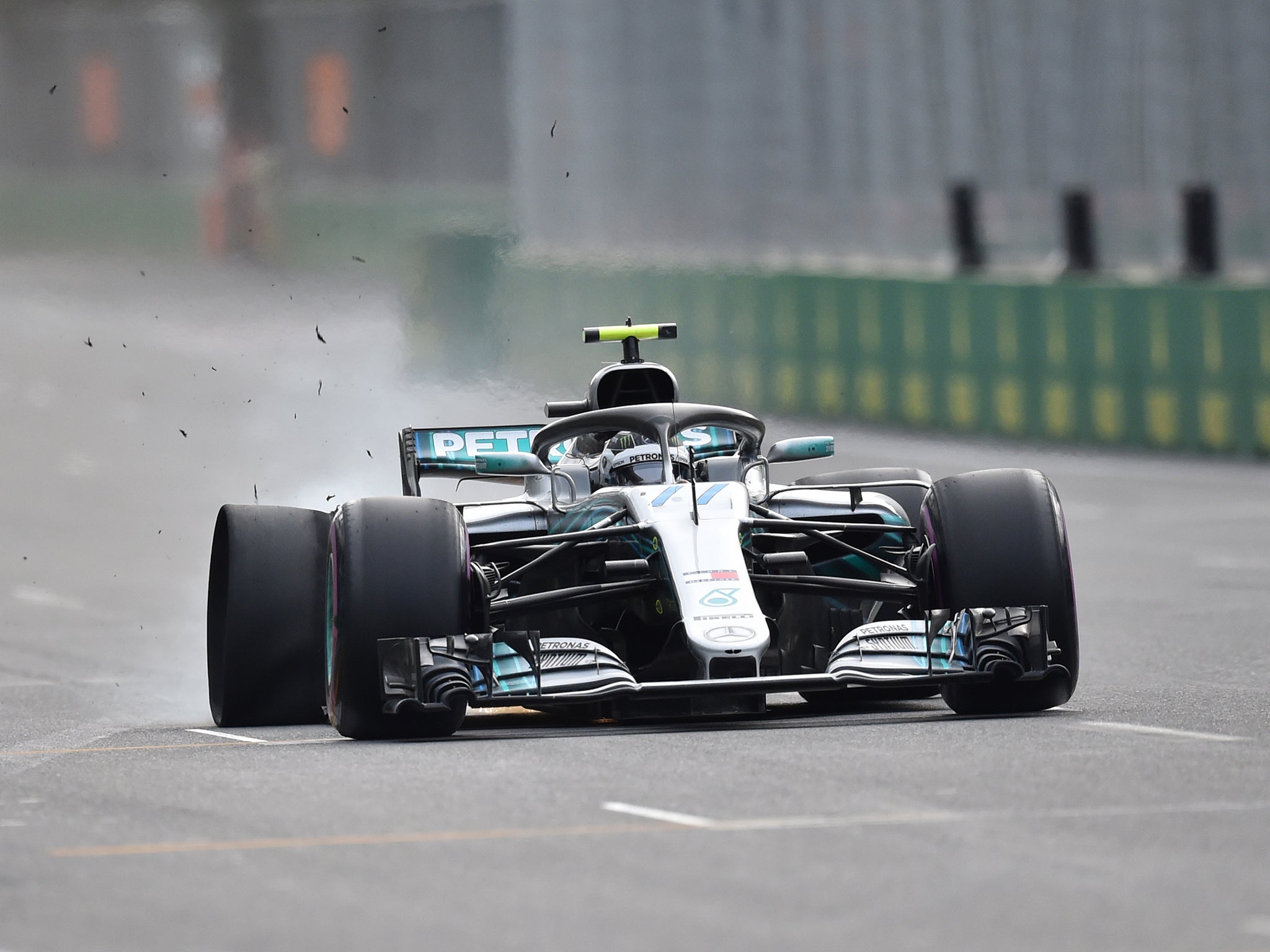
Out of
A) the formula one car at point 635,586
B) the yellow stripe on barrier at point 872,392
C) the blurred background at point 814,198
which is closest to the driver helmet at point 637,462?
the formula one car at point 635,586

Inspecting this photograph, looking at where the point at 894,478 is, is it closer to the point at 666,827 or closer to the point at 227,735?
the point at 227,735

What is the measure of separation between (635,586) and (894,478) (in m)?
2.59

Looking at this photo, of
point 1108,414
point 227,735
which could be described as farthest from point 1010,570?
point 1108,414

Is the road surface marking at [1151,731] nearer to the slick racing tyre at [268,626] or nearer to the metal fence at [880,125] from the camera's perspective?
the slick racing tyre at [268,626]

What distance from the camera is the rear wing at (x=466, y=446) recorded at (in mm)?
12539

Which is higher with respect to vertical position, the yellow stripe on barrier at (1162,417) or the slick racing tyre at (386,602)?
the slick racing tyre at (386,602)

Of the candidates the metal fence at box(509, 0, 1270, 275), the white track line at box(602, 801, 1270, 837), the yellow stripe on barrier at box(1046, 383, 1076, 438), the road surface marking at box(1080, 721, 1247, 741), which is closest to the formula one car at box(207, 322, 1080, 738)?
the road surface marking at box(1080, 721, 1247, 741)

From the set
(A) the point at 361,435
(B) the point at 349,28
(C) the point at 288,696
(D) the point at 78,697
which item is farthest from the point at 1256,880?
(B) the point at 349,28

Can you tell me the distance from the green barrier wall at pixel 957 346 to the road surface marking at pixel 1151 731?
13.7m

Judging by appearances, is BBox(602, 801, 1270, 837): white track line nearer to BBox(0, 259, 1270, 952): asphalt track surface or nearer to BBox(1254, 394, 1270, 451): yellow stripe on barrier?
BBox(0, 259, 1270, 952): asphalt track surface

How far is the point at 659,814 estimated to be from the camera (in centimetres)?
824

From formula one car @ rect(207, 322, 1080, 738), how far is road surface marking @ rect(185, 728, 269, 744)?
15cm

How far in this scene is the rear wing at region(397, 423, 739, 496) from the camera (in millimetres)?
12539

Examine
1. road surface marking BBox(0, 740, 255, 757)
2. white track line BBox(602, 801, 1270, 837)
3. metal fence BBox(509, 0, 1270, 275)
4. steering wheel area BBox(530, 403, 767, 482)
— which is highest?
metal fence BBox(509, 0, 1270, 275)
